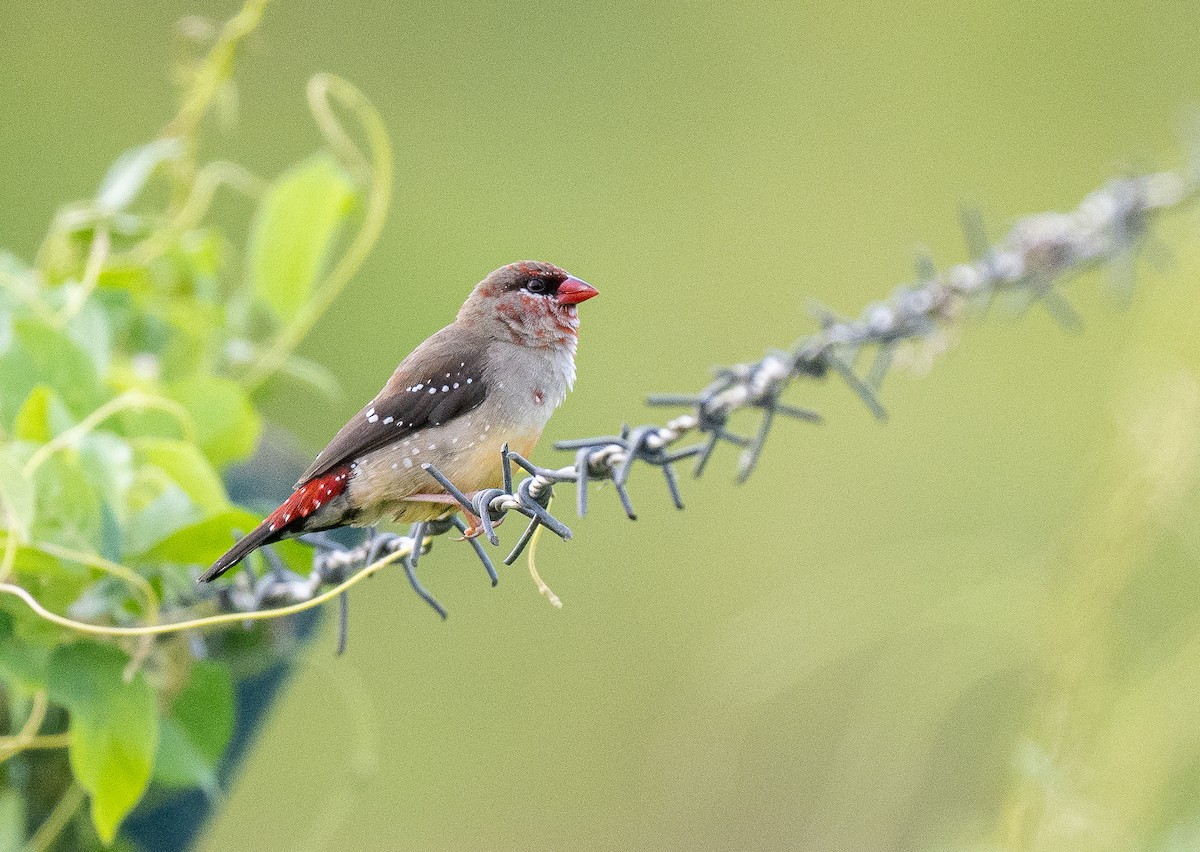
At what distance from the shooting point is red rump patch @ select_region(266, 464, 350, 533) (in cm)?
157

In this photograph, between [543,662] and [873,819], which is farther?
[543,662]

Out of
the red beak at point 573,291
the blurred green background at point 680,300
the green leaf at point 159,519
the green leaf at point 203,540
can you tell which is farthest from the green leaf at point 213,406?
the blurred green background at point 680,300

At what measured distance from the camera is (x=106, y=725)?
1.84 meters

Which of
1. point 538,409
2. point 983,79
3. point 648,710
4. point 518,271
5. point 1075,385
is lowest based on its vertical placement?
point 648,710

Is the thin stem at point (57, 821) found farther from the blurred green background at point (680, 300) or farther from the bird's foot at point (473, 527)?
the blurred green background at point (680, 300)

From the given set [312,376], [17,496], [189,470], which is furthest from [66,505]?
[312,376]

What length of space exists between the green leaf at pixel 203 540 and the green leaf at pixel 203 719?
0.27m

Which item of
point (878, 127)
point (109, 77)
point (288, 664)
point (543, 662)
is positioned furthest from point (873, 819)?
point (109, 77)

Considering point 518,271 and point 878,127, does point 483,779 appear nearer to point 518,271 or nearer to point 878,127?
point 878,127

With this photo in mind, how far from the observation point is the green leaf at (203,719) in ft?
6.71

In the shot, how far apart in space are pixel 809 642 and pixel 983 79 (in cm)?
539

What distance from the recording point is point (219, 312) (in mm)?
2555

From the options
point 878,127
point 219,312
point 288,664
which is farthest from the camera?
point 878,127

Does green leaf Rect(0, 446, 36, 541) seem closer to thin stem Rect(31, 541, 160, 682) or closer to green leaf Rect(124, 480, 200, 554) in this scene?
thin stem Rect(31, 541, 160, 682)
